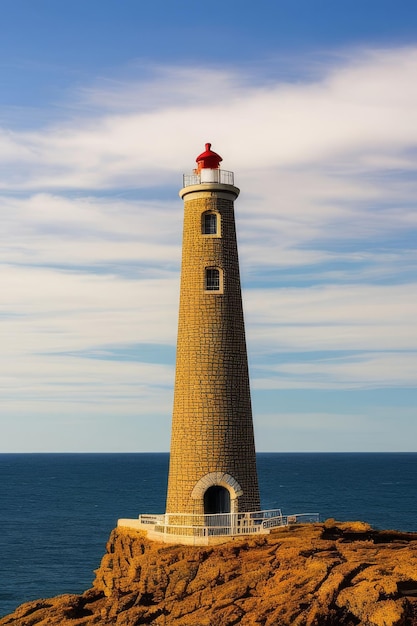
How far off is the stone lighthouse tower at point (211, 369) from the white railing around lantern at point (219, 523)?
33 centimetres

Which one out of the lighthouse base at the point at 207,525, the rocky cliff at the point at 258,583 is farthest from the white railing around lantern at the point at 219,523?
the rocky cliff at the point at 258,583

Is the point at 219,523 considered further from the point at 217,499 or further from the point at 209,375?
the point at 209,375

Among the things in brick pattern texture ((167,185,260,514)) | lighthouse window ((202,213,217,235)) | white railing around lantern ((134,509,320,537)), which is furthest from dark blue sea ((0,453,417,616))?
lighthouse window ((202,213,217,235))

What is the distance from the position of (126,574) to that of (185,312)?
9937 millimetres

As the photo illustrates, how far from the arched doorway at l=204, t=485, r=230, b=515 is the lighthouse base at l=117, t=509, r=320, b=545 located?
0.78 meters

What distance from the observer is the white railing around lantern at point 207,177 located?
32.6 m

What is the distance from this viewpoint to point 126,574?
28203 mm

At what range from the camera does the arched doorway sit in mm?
31016

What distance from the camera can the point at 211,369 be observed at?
31.0m

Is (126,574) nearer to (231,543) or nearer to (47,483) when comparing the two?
(231,543)

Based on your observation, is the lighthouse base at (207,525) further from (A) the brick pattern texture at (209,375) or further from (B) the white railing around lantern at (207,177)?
(B) the white railing around lantern at (207,177)

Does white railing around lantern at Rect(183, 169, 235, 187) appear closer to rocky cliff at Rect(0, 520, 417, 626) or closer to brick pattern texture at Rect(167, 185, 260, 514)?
brick pattern texture at Rect(167, 185, 260, 514)

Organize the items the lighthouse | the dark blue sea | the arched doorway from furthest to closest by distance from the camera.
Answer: the dark blue sea
the arched doorway
the lighthouse

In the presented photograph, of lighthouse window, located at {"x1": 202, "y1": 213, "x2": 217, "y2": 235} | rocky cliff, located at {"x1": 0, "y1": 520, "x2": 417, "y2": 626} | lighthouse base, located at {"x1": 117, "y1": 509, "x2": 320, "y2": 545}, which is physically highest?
lighthouse window, located at {"x1": 202, "y1": 213, "x2": 217, "y2": 235}
